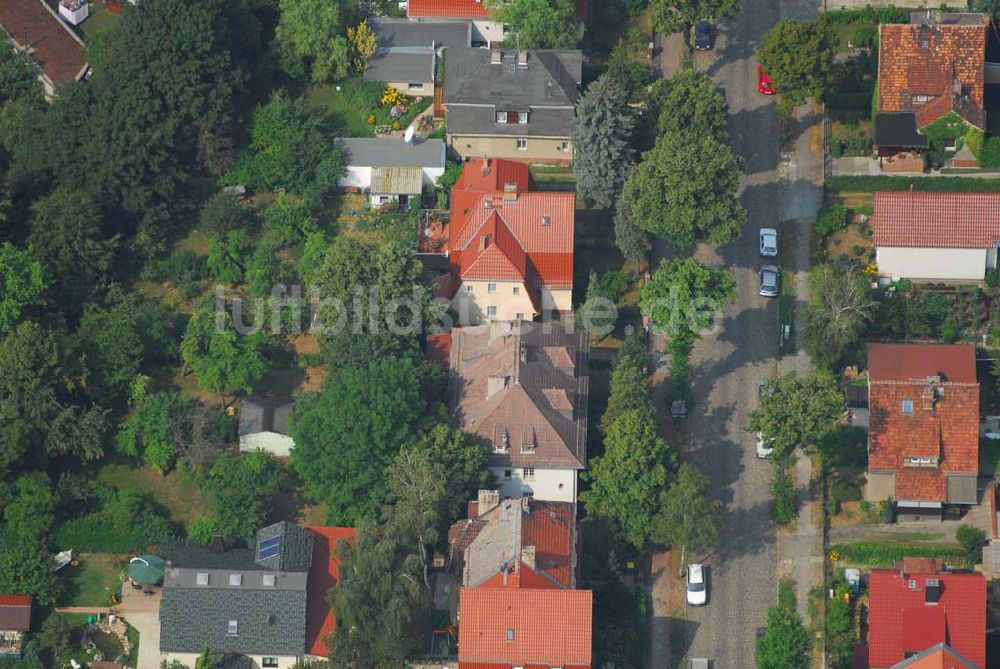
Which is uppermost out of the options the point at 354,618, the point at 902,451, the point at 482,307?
the point at 482,307

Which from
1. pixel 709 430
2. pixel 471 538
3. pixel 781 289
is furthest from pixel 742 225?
pixel 471 538

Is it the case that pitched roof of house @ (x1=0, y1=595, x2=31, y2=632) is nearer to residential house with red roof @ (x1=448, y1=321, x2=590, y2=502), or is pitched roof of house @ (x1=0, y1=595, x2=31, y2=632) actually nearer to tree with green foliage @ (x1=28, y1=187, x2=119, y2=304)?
tree with green foliage @ (x1=28, y1=187, x2=119, y2=304)

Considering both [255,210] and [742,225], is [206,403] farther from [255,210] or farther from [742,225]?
[742,225]

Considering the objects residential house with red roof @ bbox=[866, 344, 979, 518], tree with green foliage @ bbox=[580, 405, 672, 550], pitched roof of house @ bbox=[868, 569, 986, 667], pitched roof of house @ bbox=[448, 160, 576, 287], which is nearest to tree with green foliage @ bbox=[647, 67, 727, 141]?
pitched roof of house @ bbox=[448, 160, 576, 287]

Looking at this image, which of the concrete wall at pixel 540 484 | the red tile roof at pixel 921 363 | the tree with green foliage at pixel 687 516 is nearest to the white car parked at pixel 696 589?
the tree with green foliage at pixel 687 516

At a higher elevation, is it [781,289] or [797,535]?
[781,289]

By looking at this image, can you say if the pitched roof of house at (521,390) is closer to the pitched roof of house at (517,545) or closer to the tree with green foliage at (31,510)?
the pitched roof of house at (517,545)

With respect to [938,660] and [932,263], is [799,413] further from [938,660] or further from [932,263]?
[932,263]
